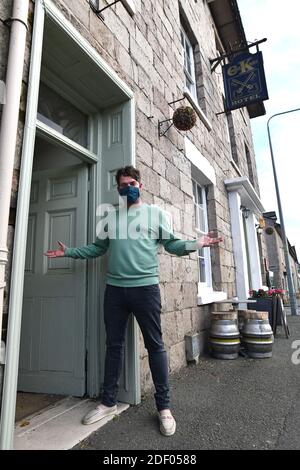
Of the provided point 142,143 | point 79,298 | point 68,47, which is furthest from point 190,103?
point 79,298

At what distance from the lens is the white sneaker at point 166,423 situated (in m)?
2.01

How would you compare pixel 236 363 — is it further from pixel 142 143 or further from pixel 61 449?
pixel 142 143

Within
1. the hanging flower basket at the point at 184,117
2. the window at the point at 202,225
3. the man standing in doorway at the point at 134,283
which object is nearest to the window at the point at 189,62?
the window at the point at 202,225

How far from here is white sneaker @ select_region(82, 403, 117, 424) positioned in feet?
6.97

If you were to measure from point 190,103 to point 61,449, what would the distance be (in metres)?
5.08

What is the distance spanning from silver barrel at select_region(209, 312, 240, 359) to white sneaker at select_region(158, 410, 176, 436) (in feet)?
6.57

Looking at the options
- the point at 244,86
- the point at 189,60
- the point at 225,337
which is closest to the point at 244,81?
the point at 244,86

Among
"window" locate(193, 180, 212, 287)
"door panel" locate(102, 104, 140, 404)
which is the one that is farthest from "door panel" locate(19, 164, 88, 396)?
"window" locate(193, 180, 212, 287)

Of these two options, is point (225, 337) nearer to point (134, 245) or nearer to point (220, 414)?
point (220, 414)

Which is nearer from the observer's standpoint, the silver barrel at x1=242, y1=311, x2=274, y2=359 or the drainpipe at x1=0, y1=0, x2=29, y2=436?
the drainpipe at x1=0, y1=0, x2=29, y2=436

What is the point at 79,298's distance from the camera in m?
2.74

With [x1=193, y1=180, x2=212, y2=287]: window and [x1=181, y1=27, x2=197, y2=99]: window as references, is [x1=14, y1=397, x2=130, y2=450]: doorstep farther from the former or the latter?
[x1=181, y1=27, x2=197, y2=99]: window

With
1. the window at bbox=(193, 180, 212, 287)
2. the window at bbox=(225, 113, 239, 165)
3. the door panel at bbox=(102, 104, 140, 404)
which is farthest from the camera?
the window at bbox=(225, 113, 239, 165)

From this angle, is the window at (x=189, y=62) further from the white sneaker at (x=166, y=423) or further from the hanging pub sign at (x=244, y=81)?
the white sneaker at (x=166, y=423)
